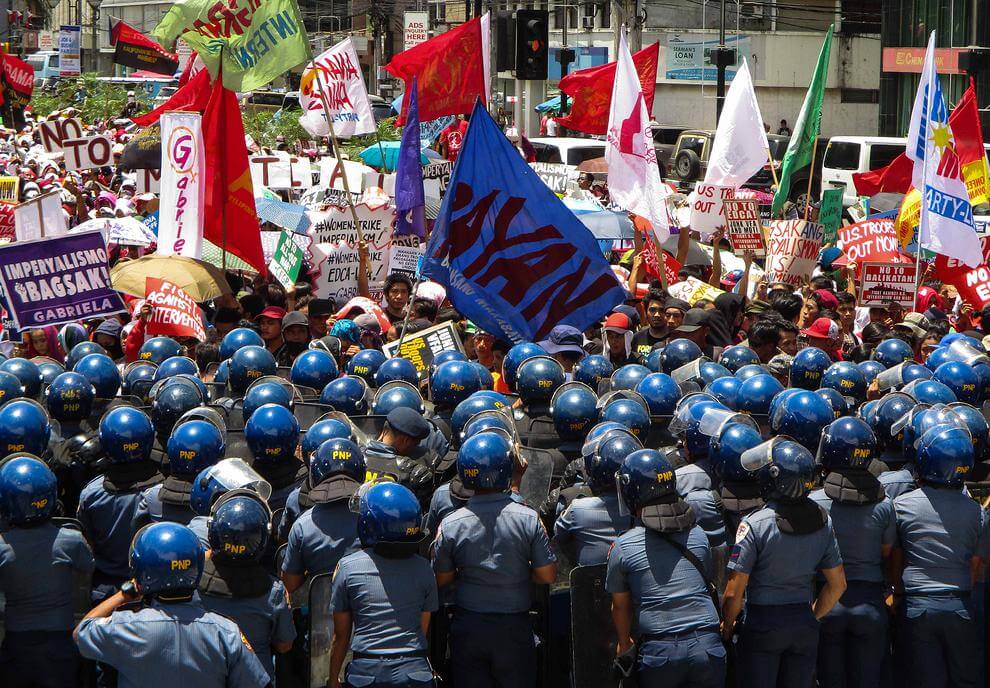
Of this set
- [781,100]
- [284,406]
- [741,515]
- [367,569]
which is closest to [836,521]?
[741,515]

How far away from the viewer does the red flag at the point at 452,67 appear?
15.6 m

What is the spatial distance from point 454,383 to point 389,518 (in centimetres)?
275

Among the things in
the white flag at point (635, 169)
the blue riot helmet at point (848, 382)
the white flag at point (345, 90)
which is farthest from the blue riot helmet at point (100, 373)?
the white flag at point (345, 90)

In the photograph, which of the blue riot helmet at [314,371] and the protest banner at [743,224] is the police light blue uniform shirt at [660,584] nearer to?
the blue riot helmet at [314,371]

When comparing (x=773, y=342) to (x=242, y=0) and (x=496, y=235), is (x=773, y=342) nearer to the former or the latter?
(x=496, y=235)

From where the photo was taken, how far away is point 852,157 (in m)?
31.3

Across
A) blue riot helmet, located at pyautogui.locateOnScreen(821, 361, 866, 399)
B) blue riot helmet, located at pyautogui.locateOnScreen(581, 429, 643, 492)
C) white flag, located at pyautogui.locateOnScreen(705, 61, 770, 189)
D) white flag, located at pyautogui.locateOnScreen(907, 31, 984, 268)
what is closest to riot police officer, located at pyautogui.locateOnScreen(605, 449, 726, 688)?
blue riot helmet, located at pyautogui.locateOnScreen(581, 429, 643, 492)

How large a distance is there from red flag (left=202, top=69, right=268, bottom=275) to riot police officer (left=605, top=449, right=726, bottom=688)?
6.73 meters

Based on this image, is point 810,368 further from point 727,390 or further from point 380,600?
point 380,600

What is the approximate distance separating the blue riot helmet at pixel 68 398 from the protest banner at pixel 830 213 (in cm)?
1035

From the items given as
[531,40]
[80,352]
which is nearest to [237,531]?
[80,352]

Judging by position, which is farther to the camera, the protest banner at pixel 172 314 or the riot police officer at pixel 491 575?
the protest banner at pixel 172 314

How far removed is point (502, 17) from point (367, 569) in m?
21.8

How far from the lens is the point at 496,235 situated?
9.75 metres
